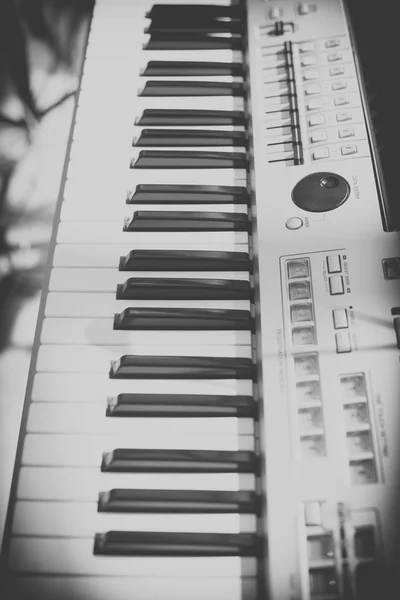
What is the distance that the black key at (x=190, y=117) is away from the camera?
5.15ft

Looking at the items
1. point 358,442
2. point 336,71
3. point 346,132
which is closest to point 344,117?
point 346,132

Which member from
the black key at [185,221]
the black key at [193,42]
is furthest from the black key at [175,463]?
the black key at [193,42]

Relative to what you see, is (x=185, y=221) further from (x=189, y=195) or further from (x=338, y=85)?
(x=338, y=85)

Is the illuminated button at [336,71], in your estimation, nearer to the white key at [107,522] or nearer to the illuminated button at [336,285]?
the illuminated button at [336,285]


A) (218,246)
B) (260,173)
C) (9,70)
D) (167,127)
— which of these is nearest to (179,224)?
(218,246)

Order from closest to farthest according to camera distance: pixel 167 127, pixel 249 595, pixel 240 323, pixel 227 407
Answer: pixel 249 595 → pixel 227 407 → pixel 240 323 → pixel 167 127

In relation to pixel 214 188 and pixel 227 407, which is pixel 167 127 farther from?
pixel 227 407

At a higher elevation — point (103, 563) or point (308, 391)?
point (308, 391)

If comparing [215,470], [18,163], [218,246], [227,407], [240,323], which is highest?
[18,163]

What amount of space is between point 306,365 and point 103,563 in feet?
1.78

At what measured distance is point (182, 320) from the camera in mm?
1236

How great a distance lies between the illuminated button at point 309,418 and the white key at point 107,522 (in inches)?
7.8

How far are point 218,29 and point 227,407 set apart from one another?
127 cm

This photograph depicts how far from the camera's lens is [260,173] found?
1.40 meters
